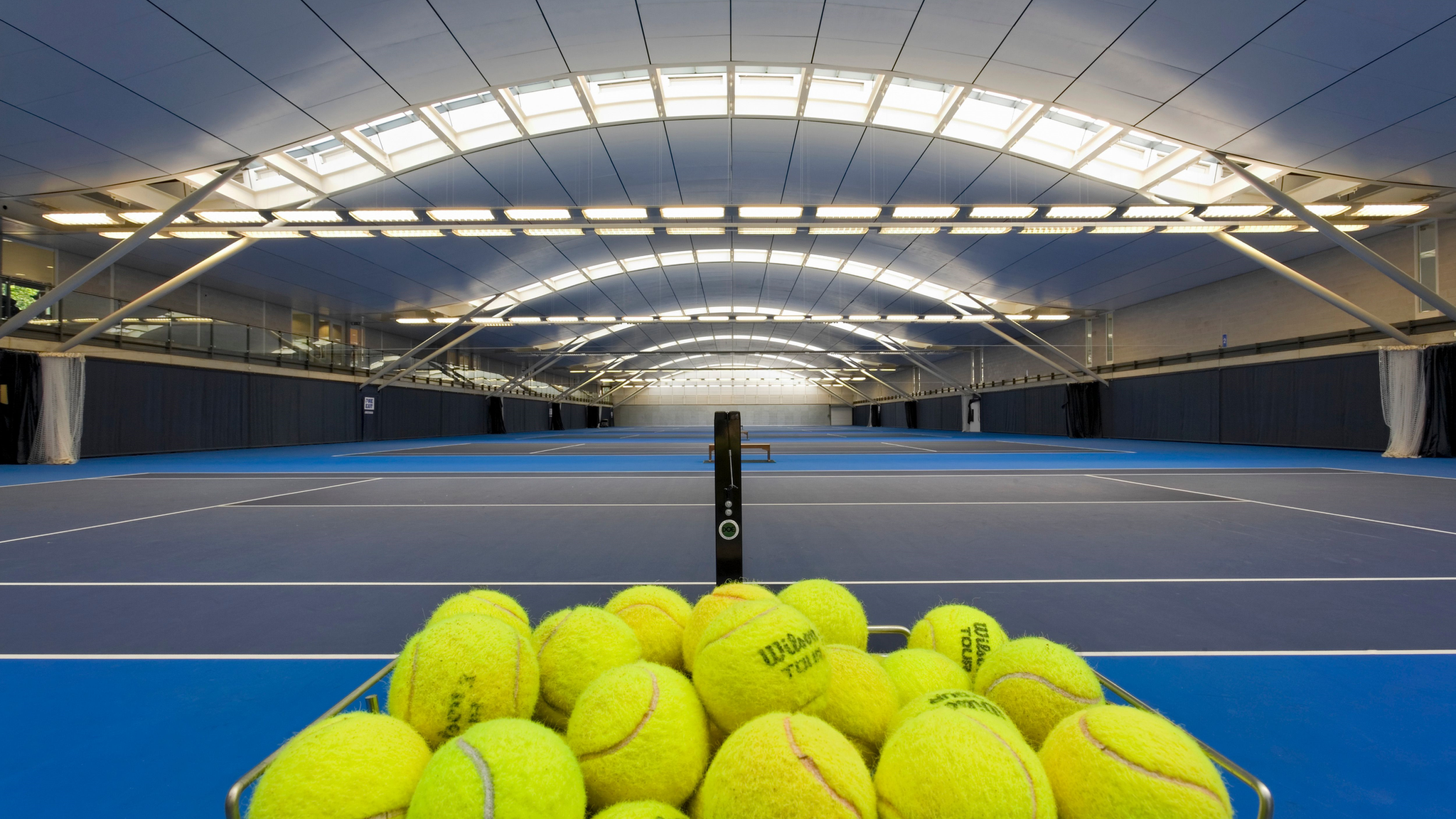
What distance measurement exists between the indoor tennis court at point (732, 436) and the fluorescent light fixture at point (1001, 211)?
0.59 feet

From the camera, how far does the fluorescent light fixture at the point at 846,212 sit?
14.4 meters

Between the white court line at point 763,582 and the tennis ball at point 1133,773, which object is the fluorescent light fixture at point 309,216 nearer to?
the white court line at point 763,582

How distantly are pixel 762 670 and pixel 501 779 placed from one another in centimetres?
56

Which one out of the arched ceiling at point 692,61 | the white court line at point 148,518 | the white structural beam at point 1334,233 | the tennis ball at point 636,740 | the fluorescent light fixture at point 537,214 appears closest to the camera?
the tennis ball at point 636,740

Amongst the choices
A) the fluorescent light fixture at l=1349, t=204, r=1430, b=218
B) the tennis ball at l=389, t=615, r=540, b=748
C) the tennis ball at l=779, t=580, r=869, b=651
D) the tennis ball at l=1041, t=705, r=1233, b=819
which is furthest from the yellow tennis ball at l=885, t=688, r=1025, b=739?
the fluorescent light fixture at l=1349, t=204, r=1430, b=218

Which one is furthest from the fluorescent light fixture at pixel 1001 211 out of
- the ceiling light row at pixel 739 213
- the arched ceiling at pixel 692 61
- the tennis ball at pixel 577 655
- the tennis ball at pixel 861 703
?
the tennis ball at pixel 577 655

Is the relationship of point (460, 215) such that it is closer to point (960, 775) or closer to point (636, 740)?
point (636, 740)

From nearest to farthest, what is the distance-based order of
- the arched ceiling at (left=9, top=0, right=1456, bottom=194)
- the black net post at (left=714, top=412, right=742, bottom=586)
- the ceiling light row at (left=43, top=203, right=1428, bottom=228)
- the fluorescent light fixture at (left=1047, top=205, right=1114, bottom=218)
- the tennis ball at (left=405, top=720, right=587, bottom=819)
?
the tennis ball at (left=405, top=720, right=587, bottom=819), the black net post at (left=714, top=412, right=742, bottom=586), the arched ceiling at (left=9, top=0, right=1456, bottom=194), the fluorescent light fixture at (left=1047, top=205, right=1114, bottom=218), the ceiling light row at (left=43, top=203, right=1428, bottom=228)

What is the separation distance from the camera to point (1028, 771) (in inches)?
44.1

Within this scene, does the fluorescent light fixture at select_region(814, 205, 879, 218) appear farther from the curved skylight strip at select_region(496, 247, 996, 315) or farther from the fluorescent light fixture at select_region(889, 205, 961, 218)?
the curved skylight strip at select_region(496, 247, 996, 315)

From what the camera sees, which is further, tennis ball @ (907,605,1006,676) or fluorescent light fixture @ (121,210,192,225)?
fluorescent light fixture @ (121,210,192,225)

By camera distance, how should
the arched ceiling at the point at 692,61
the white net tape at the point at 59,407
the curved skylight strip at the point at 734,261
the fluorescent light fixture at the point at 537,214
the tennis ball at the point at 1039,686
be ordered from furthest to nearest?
the curved skylight strip at the point at 734,261 < the white net tape at the point at 59,407 < the fluorescent light fixture at the point at 537,214 < the arched ceiling at the point at 692,61 < the tennis ball at the point at 1039,686

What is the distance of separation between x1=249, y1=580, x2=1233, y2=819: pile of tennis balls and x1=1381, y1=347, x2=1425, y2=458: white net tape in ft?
71.3

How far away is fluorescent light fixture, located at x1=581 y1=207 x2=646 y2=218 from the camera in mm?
14344
